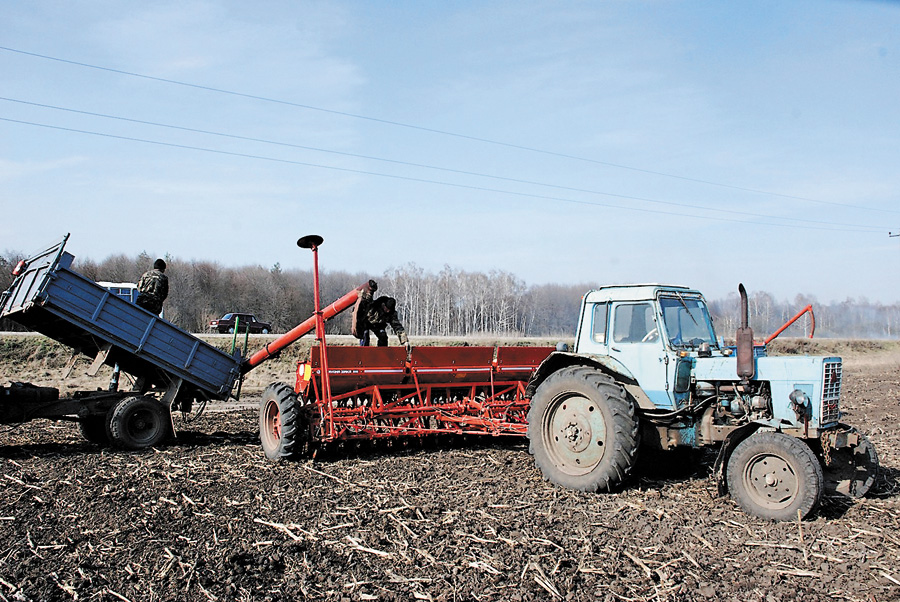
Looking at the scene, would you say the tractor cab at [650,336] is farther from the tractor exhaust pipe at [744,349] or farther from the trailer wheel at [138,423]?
the trailer wheel at [138,423]

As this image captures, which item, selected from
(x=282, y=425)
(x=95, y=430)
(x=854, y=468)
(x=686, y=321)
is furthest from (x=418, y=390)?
(x=854, y=468)

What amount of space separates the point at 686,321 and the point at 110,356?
305 inches

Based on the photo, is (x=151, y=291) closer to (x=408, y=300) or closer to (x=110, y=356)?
(x=110, y=356)

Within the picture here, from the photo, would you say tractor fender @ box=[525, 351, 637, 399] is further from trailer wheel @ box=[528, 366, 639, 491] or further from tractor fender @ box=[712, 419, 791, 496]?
tractor fender @ box=[712, 419, 791, 496]

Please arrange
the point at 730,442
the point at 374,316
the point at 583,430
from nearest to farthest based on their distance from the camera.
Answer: the point at 730,442
the point at 583,430
the point at 374,316

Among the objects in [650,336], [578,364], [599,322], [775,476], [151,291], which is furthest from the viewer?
[151,291]

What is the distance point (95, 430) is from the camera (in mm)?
9688

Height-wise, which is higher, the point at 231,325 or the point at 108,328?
the point at 231,325

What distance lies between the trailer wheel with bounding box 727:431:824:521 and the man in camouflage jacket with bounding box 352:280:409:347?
546cm

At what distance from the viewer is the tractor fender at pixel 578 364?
731 cm

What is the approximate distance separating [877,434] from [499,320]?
2009 inches

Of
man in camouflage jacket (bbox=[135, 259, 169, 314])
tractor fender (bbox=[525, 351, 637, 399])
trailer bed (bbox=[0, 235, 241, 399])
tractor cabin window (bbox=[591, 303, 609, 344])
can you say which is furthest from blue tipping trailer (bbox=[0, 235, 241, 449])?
tractor cabin window (bbox=[591, 303, 609, 344])

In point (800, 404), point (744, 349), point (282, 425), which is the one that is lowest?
point (282, 425)

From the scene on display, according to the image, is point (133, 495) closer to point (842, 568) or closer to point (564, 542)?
point (564, 542)
